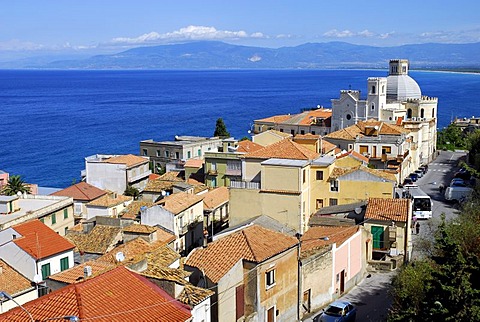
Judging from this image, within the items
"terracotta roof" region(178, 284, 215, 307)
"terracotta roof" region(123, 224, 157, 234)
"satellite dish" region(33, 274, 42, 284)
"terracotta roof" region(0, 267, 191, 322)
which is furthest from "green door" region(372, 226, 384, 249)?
"satellite dish" region(33, 274, 42, 284)

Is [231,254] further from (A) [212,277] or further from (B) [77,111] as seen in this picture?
(B) [77,111]

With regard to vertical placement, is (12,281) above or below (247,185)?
below

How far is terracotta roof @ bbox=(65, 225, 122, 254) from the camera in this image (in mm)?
29047

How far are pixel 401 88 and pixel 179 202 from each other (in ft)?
150

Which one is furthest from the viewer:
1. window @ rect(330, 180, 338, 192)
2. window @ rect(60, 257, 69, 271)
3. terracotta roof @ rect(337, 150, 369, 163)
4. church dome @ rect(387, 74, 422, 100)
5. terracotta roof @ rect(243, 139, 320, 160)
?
church dome @ rect(387, 74, 422, 100)

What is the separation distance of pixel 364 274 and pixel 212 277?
34.6 ft

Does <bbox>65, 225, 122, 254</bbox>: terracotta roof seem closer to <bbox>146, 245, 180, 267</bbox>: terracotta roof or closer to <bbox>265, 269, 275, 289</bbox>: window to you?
<bbox>146, 245, 180, 267</bbox>: terracotta roof

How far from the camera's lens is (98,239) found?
29766 millimetres

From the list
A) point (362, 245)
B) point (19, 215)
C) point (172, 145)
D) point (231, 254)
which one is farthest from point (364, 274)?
point (172, 145)

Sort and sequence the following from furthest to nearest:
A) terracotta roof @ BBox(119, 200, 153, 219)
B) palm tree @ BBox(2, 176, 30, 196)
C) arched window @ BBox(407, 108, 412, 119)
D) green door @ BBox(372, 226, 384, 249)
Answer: arched window @ BBox(407, 108, 412, 119) → palm tree @ BBox(2, 176, 30, 196) → terracotta roof @ BBox(119, 200, 153, 219) → green door @ BBox(372, 226, 384, 249)

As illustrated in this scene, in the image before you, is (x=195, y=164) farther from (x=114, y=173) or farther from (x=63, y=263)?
(x=63, y=263)

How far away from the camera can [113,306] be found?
14.0 meters

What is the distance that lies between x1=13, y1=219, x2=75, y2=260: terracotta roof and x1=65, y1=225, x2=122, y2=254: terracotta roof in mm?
2607

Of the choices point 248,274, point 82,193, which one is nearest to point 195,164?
point 82,193
